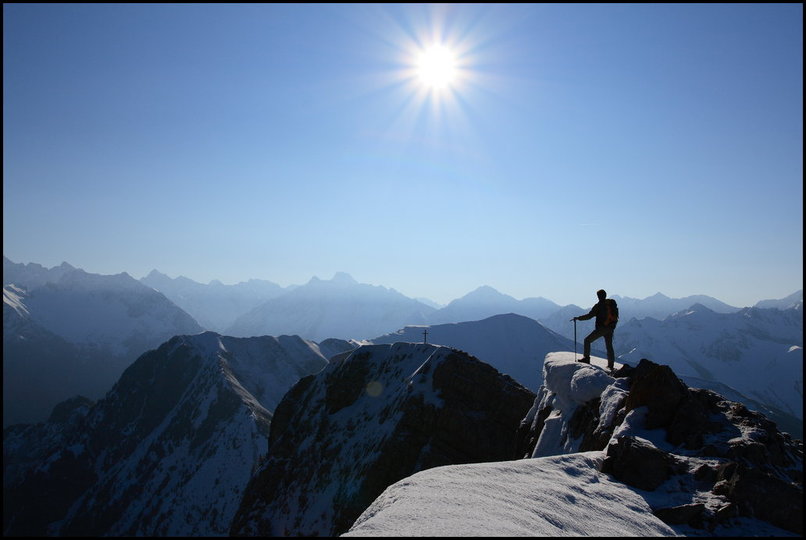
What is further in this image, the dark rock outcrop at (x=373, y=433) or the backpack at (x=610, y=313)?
the dark rock outcrop at (x=373, y=433)

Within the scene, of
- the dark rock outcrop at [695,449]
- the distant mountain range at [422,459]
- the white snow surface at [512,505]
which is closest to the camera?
the white snow surface at [512,505]

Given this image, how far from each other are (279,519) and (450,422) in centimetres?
2359

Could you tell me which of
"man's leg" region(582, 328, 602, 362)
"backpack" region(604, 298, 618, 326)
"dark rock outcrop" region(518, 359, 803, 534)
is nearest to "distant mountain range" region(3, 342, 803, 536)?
"dark rock outcrop" region(518, 359, 803, 534)

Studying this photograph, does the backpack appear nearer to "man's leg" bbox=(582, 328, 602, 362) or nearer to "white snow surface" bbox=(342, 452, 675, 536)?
"man's leg" bbox=(582, 328, 602, 362)

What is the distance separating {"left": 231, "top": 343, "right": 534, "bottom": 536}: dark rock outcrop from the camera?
4306 cm

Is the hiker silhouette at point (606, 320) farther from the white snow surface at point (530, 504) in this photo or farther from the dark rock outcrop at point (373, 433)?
the dark rock outcrop at point (373, 433)

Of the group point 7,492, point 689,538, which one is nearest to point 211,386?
point 7,492

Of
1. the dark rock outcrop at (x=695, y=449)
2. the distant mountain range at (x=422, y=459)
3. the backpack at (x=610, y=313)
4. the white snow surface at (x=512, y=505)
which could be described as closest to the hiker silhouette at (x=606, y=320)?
the backpack at (x=610, y=313)

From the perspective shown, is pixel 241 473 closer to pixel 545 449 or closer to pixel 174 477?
pixel 174 477

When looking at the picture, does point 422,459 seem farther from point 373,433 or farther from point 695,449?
point 695,449

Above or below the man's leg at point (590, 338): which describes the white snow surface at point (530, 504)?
below

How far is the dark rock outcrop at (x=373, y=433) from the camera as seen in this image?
141 ft

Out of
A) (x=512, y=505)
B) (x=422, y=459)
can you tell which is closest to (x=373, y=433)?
(x=422, y=459)

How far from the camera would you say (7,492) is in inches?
6029
